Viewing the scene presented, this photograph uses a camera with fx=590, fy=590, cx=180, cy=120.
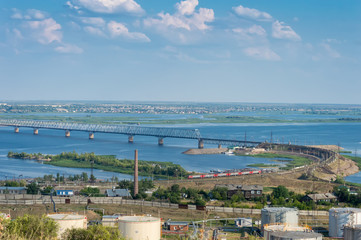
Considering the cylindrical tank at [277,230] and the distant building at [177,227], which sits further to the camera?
the distant building at [177,227]

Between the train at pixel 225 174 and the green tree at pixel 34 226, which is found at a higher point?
the green tree at pixel 34 226

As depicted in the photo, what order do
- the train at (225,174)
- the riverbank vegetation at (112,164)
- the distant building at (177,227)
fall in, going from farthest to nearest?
1. the riverbank vegetation at (112,164)
2. the train at (225,174)
3. the distant building at (177,227)

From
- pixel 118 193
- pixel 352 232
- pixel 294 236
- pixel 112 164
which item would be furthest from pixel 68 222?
pixel 112 164

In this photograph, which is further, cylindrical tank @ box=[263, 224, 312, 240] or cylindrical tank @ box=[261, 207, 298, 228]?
cylindrical tank @ box=[261, 207, 298, 228]

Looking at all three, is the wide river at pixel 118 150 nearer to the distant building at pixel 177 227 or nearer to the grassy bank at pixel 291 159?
the grassy bank at pixel 291 159

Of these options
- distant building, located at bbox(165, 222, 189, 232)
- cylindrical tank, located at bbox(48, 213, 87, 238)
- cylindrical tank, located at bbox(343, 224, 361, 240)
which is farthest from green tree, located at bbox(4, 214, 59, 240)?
cylindrical tank, located at bbox(343, 224, 361, 240)

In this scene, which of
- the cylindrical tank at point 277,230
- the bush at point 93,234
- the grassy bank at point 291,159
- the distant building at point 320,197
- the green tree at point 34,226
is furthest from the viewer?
the grassy bank at point 291,159

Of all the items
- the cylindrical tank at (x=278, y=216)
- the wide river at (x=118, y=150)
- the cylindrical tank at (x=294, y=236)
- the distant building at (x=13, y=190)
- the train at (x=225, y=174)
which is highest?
the cylindrical tank at (x=294, y=236)

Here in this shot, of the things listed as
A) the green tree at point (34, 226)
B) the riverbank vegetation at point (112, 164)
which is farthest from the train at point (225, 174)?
the green tree at point (34, 226)

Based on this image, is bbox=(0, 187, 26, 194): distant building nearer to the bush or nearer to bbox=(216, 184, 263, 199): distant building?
bbox=(216, 184, 263, 199): distant building
